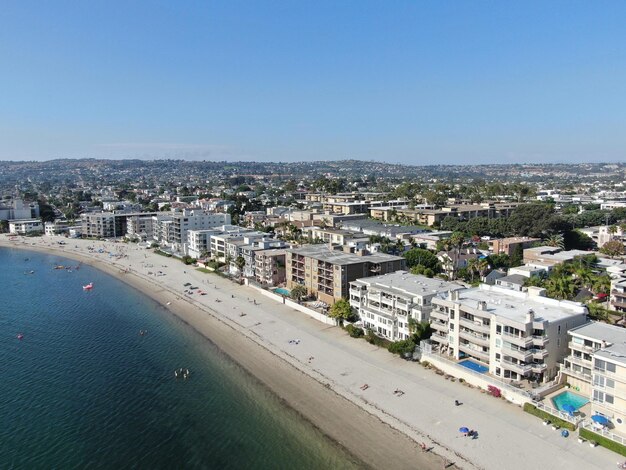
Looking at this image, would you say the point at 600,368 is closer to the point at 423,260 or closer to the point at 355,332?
the point at 355,332

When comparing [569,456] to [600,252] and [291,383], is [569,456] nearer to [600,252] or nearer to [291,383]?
[291,383]

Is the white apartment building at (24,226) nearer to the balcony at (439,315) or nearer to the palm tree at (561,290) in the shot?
the balcony at (439,315)

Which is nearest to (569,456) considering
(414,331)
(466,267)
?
(414,331)

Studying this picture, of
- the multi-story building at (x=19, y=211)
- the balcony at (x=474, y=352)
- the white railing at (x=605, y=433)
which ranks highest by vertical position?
the multi-story building at (x=19, y=211)

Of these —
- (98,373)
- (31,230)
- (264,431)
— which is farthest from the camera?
(31,230)

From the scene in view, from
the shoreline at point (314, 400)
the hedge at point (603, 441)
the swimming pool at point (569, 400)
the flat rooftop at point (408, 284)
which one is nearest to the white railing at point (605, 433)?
the hedge at point (603, 441)
